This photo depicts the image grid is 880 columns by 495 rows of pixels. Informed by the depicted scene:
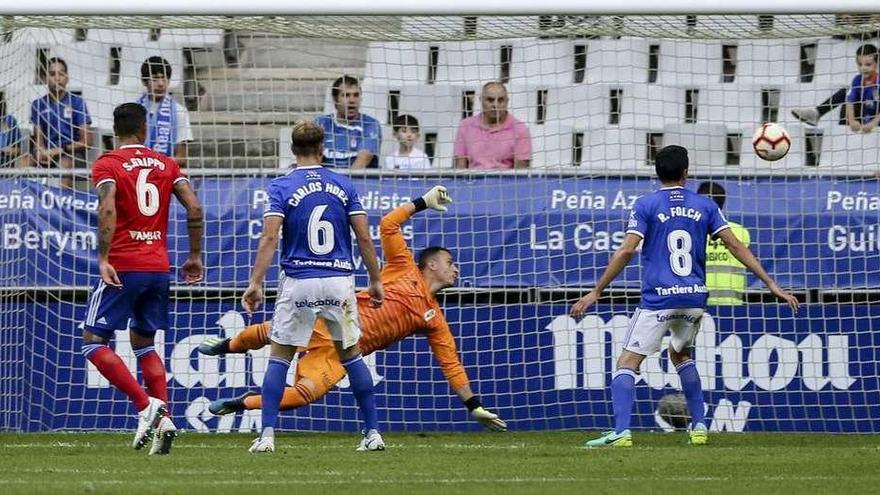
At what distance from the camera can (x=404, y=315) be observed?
11.2 metres

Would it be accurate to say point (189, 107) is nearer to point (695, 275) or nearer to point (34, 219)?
point (34, 219)

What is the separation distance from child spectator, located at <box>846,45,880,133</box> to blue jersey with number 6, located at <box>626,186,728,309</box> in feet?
10.7

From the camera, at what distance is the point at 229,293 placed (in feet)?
40.5

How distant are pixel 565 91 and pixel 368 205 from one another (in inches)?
94.9

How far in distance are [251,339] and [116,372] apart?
1.82 m

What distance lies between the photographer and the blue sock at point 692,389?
10.2 metres

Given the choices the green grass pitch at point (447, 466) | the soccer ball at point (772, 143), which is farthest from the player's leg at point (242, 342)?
the soccer ball at point (772, 143)

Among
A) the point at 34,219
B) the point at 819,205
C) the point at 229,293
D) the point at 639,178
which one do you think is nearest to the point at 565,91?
the point at 639,178

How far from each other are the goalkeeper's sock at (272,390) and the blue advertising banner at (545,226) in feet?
10.8

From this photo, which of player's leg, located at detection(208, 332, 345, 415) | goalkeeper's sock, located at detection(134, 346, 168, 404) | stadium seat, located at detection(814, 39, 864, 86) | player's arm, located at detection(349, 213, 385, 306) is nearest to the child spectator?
stadium seat, located at detection(814, 39, 864, 86)

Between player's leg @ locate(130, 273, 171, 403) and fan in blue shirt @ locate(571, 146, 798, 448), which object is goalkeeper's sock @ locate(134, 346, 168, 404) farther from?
fan in blue shirt @ locate(571, 146, 798, 448)

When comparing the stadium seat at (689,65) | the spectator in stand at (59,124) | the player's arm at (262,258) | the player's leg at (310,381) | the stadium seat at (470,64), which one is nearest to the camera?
the player's arm at (262,258)

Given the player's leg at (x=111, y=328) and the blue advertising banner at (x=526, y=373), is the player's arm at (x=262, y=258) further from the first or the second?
the blue advertising banner at (x=526, y=373)

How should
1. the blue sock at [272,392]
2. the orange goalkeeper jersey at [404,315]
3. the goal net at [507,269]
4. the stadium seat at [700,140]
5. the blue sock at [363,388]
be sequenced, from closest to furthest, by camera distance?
1. the blue sock at [272,392]
2. the blue sock at [363,388]
3. the orange goalkeeper jersey at [404,315]
4. the goal net at [507,269]
5. the stadium seat at [700,140]
